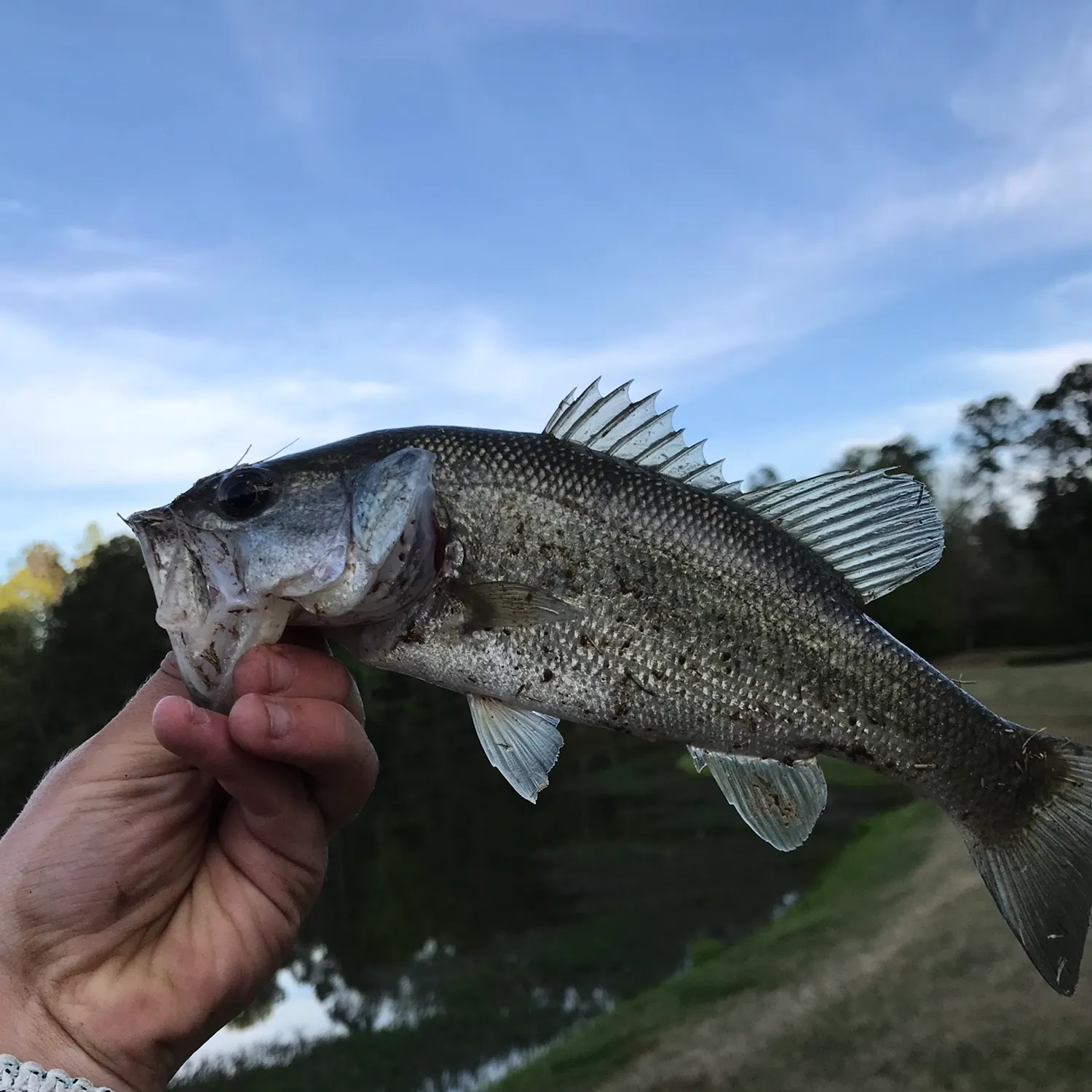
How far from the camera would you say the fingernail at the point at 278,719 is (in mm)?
2303

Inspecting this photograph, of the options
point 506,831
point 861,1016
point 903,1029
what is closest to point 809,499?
point 903,1029

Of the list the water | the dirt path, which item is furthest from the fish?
the water

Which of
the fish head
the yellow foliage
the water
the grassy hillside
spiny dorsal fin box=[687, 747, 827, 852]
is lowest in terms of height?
the water

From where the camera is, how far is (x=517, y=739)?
2.60m

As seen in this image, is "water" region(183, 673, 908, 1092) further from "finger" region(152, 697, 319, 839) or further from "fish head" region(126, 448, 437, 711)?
"fish head" region(126, 448, 437, 711)

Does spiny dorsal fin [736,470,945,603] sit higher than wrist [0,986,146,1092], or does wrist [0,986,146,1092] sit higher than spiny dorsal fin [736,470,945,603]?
spiny dorsal fin [736,470,945,603]

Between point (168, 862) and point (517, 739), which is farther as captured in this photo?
point (168, 862)

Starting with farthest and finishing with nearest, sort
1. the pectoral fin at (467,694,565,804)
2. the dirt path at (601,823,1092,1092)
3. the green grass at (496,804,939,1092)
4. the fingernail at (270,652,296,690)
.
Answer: the green grass at (496,804,939,1092) < the dirt path at (601,823,1092,1092) < the pectoral fin at (467,694,565,804) < the fingernail at (270,652,296,690)

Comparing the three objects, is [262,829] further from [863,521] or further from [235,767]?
[863,521]

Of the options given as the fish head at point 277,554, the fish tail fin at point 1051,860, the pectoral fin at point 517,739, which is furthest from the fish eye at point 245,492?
the fish tail fin at point 1051,860

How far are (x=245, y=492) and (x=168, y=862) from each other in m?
1.27

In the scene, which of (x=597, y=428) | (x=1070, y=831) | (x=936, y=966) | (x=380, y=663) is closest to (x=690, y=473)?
(x=597, y=428)

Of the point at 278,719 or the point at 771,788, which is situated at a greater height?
the point at 278,719

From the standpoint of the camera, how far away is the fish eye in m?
2.36
